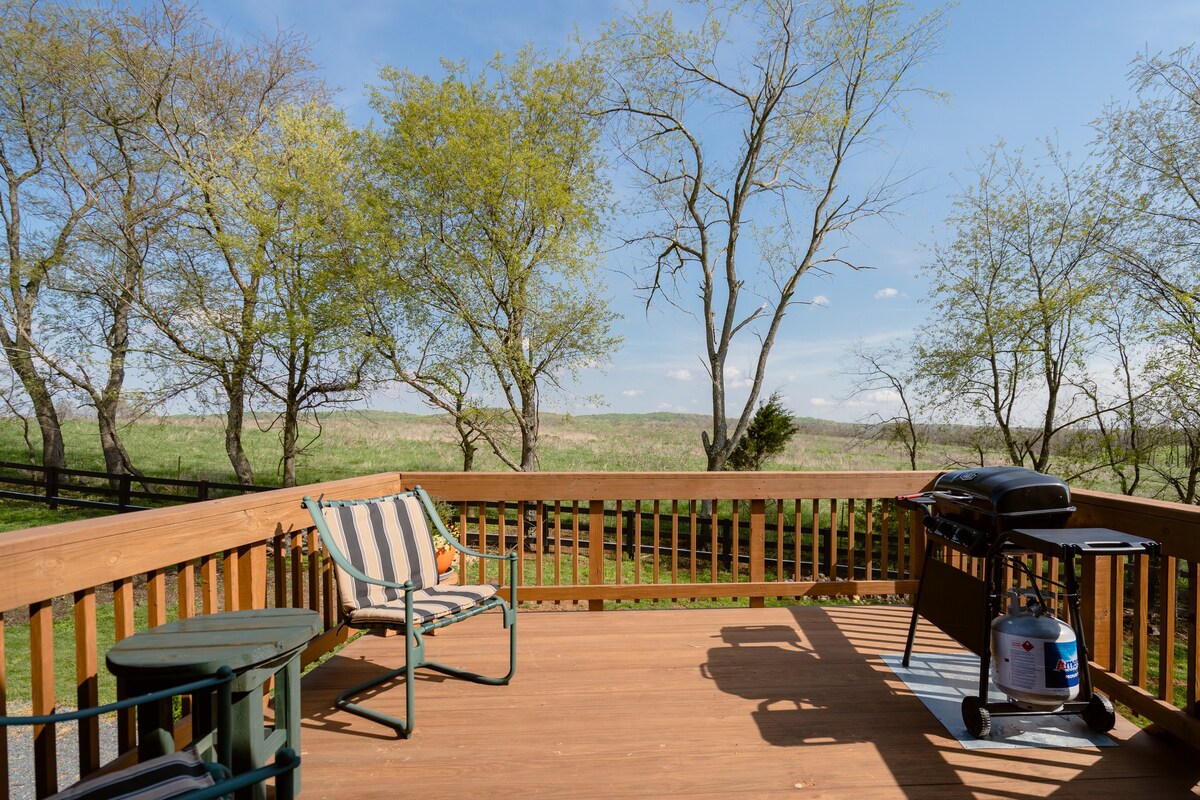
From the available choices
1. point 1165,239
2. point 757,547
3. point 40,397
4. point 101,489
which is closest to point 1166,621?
point 757,547

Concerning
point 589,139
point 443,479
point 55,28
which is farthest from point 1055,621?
point 55,28

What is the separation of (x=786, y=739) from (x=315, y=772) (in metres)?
1.62

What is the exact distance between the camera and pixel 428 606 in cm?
250

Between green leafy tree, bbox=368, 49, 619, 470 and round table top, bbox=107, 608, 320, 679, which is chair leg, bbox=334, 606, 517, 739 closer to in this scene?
round table top, bbox=107, 608, 320, 679

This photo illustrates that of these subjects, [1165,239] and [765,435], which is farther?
[765,435]

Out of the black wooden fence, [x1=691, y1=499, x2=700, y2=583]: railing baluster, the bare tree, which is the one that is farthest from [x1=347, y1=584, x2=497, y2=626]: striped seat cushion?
the black wooden fence

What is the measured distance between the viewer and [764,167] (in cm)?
1041

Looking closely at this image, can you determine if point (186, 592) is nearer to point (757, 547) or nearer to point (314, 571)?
point (314, 571)

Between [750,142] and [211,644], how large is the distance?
34.5 ft

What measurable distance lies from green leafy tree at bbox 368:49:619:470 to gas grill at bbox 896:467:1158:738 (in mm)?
7174

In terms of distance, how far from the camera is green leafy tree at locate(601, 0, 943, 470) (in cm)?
964

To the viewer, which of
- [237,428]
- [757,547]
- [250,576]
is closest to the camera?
[250,576]

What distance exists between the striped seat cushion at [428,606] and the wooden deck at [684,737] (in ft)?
1.27

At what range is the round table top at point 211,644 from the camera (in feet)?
4.82
